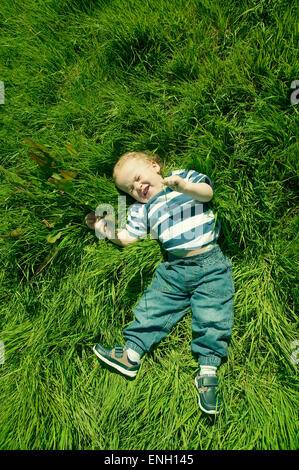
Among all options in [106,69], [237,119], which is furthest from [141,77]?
[237,119]

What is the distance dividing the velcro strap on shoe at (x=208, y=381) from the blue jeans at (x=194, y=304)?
8cm

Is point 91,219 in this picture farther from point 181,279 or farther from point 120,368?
point 120,368

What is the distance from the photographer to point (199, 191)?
1659mm

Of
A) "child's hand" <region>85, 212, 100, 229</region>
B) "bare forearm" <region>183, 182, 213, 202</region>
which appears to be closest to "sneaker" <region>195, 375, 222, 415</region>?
"bare forearm" <region>183, 182, 213, 202</region>

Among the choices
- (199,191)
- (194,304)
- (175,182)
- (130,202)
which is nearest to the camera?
(175,182)

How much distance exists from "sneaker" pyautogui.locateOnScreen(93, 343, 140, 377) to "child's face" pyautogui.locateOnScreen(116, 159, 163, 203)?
0.95 meters

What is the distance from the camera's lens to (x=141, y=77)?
2.03m

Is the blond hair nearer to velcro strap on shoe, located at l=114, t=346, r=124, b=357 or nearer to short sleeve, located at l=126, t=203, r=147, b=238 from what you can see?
short sleeve, located at l=126, t=203, r=147, b=238

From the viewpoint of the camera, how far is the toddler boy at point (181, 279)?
5.59ft

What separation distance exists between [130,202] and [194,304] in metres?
0.78

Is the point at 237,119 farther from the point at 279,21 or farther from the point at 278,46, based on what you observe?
the point at 279,21

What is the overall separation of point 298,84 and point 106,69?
126 centimetres

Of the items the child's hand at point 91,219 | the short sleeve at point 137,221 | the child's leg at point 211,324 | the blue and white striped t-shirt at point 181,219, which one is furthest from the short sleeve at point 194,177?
the child's hand at point 91,219

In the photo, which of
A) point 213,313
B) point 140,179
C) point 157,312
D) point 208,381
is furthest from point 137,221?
point 208,381
